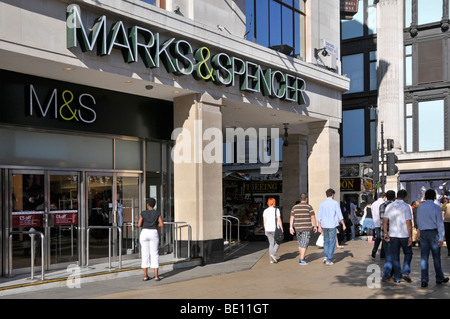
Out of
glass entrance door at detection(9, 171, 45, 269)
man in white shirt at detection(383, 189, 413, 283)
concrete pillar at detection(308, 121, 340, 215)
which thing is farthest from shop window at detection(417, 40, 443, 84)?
glass entrance door at detection(9, 171, 45, 269)

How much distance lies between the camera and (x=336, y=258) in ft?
50.0

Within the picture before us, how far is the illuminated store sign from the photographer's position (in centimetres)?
1102

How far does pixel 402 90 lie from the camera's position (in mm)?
35250

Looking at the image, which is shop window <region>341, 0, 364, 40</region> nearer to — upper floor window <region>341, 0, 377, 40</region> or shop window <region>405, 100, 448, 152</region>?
upper floor window <region>341, 0, 377, 40</region>

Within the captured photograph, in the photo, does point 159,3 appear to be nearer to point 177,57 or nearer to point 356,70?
point 177,57

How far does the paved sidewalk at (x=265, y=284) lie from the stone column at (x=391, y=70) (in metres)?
21.3

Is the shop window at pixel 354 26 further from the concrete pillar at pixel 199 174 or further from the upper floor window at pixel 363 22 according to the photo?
the concrete pillar at pixel 199 174

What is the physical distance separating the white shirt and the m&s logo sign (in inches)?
293

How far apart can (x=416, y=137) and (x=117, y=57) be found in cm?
2734

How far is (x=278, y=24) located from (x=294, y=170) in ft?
24.2

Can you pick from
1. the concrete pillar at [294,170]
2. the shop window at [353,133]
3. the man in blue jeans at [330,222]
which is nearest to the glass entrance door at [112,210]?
the man in blue jeans at [330,222]

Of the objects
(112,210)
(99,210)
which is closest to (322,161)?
(112,210)

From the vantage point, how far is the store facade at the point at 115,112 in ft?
36.6
